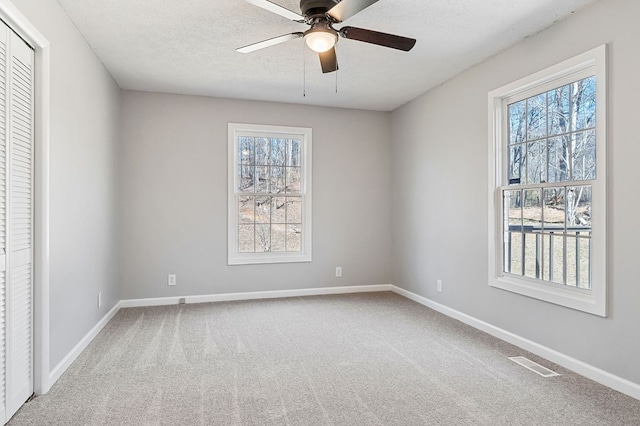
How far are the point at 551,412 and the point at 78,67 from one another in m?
4.05

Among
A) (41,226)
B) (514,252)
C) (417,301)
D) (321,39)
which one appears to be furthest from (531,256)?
(41,226)

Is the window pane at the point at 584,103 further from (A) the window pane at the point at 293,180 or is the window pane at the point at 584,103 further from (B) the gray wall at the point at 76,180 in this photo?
(B) the gray wall at the point at 76,180

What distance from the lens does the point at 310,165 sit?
5266mm

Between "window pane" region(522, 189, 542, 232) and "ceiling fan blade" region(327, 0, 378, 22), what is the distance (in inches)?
82.7

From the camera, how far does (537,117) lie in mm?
3254

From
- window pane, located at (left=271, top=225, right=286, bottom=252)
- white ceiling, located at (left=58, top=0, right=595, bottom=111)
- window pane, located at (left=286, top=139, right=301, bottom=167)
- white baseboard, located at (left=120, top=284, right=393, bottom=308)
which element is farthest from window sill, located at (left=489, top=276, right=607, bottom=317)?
window pane, located at (left=286, top=139, right=301, bottom=167)

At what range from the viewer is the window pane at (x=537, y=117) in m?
3.19

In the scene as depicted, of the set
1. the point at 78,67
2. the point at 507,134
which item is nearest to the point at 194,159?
the point at 78,67

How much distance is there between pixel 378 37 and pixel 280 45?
3.88ft

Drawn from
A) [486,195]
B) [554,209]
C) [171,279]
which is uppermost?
[486,195]

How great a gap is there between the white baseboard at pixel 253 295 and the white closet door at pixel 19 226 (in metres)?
2.30

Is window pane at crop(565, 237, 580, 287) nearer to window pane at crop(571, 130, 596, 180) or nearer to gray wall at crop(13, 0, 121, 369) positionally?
window pane at crop(571, 130, 596, 180)

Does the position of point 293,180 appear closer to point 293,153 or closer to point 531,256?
point 293,153

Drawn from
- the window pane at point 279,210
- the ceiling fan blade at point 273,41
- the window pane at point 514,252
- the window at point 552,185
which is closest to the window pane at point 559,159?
the window at point 552,185
